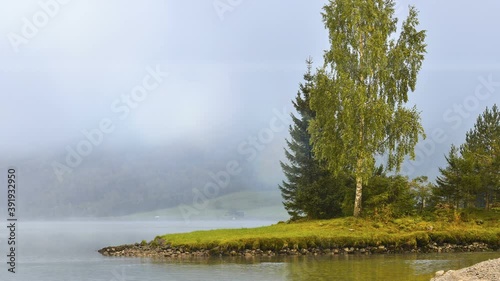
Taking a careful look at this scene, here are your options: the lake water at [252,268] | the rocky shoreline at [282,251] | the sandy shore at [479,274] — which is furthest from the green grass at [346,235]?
the sandy shore at [479,274]

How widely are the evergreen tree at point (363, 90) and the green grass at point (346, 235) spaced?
182 inches

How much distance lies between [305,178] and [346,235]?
12519 millimetres

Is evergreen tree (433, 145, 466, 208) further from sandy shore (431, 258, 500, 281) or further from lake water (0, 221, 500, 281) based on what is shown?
sandy shore (431, 258, 500, 281)

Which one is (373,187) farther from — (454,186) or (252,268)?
(252,268)

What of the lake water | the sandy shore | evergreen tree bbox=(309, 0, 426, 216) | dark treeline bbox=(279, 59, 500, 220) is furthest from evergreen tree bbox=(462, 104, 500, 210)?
the sandy shore

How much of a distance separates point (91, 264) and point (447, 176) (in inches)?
1289

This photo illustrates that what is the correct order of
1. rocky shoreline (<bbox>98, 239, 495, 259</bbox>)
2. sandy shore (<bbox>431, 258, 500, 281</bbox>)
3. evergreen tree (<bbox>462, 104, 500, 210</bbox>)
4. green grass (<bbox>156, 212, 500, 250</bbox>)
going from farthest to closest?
evergreen tree (<bbox>462, 104, 500, 210</bbox>) → green grass (<bbox>156, 212, 500, 250</bbox>) → rocky shoreline (<bbox>98, 239, 495, 259</bbox>) → sandy shore (<bbox>431, 258, 500, 281</bbox>)

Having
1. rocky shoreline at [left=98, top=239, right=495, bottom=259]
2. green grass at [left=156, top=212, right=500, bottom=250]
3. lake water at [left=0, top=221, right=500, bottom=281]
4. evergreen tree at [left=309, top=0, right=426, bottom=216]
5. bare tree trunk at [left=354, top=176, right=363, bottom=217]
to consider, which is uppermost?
evergreen tree at [left=309, top=0, right=426, bottom=216]

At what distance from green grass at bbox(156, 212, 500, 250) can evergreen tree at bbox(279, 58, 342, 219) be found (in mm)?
4511

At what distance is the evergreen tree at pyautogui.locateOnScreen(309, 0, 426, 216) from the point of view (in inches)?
1837

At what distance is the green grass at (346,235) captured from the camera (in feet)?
129

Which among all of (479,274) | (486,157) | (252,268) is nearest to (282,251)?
(252,268)

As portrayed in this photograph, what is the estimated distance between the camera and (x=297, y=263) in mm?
33094

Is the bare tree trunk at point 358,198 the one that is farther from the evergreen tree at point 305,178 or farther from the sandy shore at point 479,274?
the sandy shore at point 479,274
